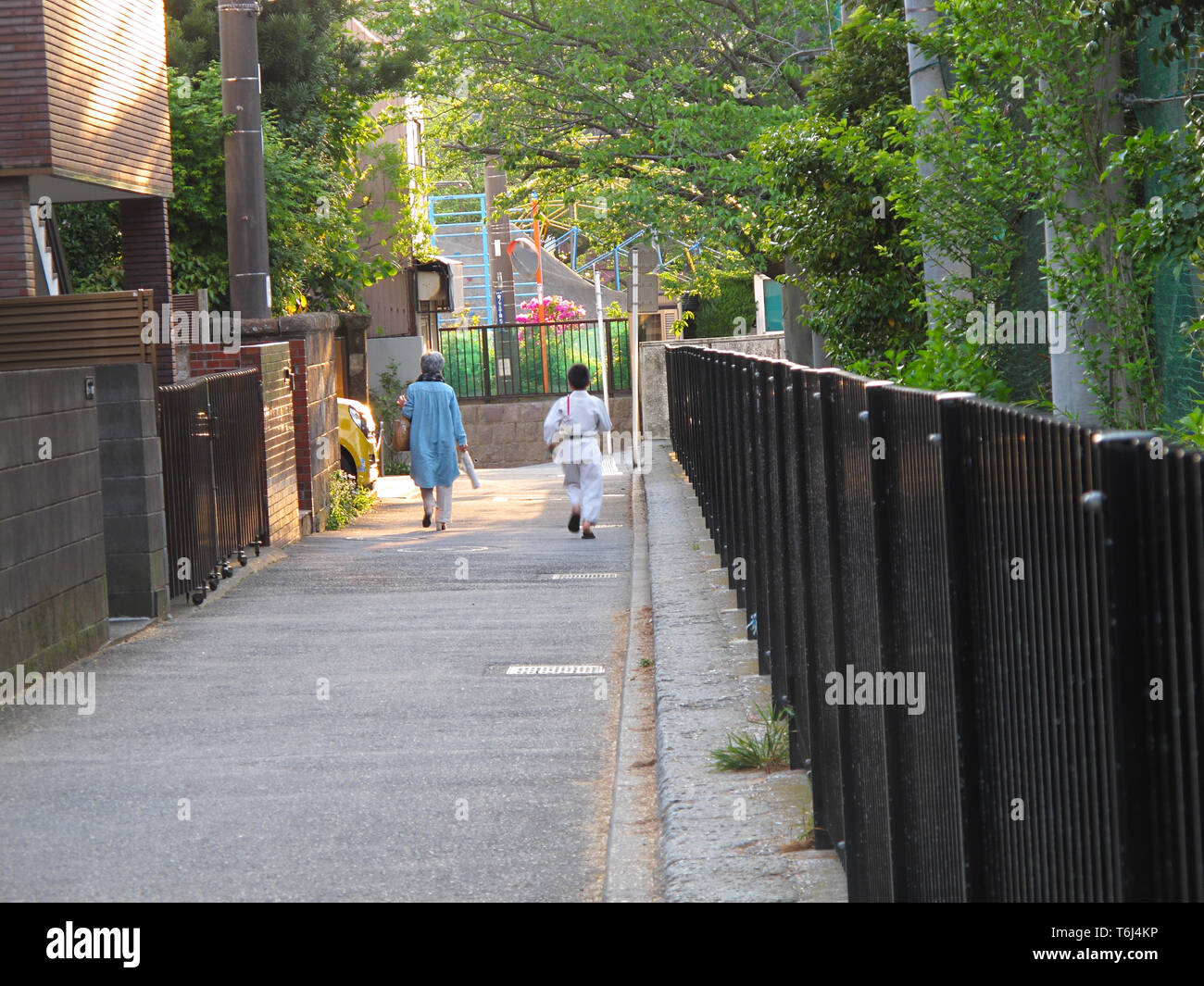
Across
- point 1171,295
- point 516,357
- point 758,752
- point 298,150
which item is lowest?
A: point 758,752

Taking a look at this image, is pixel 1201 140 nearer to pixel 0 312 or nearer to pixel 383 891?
pixel 383 891

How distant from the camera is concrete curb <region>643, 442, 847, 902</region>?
4277mm

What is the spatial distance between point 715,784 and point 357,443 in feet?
50.4

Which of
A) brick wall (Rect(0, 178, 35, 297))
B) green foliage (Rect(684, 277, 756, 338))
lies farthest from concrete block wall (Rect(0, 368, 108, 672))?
green foliage (Rect(684, 277, 756, 338))

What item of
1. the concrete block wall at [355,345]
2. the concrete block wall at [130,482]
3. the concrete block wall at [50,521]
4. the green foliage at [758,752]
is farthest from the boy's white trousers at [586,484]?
the green foliage at [758,752]

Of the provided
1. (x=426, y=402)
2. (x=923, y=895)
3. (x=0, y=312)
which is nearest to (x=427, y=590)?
(x=0, y=312)

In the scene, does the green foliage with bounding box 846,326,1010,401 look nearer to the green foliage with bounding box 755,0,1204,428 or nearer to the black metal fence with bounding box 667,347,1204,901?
the green foliage with bounding box 755,0,1204,428

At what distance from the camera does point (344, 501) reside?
1695cm

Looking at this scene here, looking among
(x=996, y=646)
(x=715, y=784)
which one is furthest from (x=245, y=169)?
(x=996, y=646)

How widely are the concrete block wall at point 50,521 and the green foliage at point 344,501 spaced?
730 cm

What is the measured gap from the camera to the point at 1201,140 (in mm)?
6617

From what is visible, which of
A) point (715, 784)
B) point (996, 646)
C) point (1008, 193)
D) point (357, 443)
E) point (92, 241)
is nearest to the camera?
point (996, 646)

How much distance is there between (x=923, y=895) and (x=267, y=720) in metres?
4.40

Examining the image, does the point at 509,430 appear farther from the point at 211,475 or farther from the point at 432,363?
the point at 211,475
